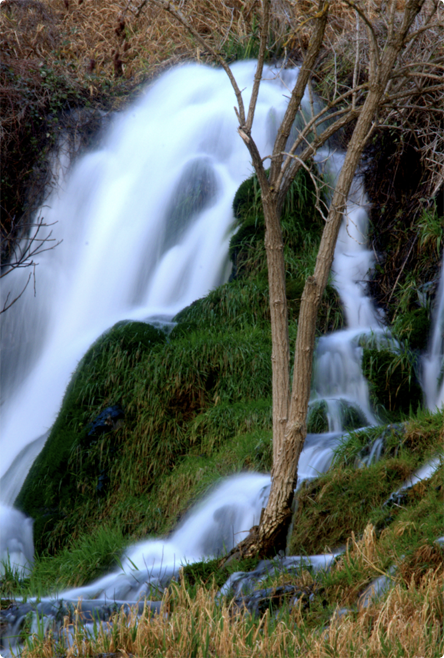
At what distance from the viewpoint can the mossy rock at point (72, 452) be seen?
5.66 meters

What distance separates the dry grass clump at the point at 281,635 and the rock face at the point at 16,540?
274cm

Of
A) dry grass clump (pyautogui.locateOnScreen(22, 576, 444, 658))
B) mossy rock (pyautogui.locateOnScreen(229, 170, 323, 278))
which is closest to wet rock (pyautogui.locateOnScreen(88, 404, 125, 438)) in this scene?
mossy rock (pyautogui.locateOnScreen(229, 170, 323, 278))

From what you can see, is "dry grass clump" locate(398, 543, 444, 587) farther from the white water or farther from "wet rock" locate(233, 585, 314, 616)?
the white water

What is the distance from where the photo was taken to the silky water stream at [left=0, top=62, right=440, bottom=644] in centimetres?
475

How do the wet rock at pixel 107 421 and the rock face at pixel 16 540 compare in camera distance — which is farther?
the wet rock at pixel 107 421

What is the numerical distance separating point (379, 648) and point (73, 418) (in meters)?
4.24

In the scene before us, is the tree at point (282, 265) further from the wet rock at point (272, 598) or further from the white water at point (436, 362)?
the white water at point (436, 362)

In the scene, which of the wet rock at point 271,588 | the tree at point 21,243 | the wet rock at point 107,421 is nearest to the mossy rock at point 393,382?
the wet rock at point 107,421

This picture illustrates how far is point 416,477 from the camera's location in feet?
13.0

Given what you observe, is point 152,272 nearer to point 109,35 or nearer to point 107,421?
point 107,421

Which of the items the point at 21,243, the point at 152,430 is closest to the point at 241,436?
the point at 152,430

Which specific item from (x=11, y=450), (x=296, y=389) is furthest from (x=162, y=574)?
(x=11, y=450)

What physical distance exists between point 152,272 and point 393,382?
3581mm

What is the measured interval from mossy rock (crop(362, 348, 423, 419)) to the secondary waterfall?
0.11 m
